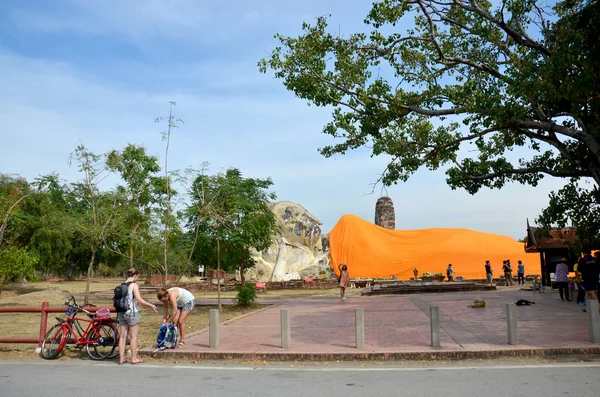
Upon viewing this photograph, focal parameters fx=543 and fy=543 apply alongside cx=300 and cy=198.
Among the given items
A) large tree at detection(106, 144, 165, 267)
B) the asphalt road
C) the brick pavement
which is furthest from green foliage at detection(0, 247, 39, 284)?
the asphalt road

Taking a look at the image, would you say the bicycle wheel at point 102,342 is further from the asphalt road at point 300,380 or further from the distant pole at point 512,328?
the distant pole at point 512,328

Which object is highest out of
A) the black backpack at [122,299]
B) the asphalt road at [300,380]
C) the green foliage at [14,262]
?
the green foliage at [14,262]

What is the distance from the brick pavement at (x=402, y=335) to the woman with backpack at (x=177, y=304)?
52cm

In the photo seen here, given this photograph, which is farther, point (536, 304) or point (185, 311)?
point (536, 304)

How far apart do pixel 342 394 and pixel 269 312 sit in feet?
38.7

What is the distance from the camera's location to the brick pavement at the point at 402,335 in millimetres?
9258

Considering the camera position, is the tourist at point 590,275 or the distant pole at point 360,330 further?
the tourist at point 590,275

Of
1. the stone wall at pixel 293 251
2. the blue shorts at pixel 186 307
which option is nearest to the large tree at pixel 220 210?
the blue shorts at pixel 186 307

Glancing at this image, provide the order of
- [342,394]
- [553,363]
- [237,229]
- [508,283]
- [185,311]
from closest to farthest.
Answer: [342,394]
[553,363]
[185,311]
[237,229]
[508,283]

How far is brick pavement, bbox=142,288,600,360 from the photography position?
9.26m

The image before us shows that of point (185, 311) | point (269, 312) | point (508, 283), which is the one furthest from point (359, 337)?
point (508, 283)

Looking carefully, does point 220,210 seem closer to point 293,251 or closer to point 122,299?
point 122,299

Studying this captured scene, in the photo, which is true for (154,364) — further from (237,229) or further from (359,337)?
(237,229)

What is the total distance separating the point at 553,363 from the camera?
8477mm
